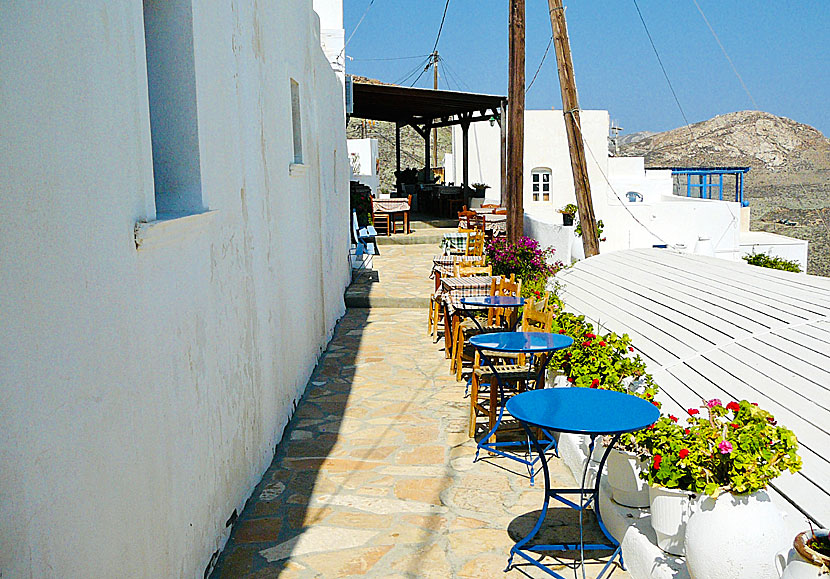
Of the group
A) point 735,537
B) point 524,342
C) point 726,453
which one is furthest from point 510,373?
point 735,537

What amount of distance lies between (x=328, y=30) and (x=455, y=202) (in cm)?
1098

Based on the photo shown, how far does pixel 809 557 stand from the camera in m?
2.31

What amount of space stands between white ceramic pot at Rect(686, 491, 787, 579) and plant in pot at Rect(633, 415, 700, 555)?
0.20 metres

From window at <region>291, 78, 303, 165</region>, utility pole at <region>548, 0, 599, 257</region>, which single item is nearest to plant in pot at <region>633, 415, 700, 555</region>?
window at <region>291, 78, 303, 165</region>

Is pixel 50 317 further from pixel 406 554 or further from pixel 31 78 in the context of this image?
pixel 406 554

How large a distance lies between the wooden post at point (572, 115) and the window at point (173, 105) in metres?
7.73

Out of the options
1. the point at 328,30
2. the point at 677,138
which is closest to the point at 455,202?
the point at 328,30

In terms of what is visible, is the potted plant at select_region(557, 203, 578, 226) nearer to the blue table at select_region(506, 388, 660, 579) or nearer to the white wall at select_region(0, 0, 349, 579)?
the white wall at select_region(0, 0, 349, 579)

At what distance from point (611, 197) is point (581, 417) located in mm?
20615

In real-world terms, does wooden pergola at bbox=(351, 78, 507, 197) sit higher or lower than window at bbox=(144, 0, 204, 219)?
higher

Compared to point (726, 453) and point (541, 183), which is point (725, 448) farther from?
point (541, 183)

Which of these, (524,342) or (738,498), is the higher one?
(524,342)

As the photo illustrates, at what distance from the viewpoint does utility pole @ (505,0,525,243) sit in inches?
408

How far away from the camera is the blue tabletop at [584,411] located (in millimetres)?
3602
